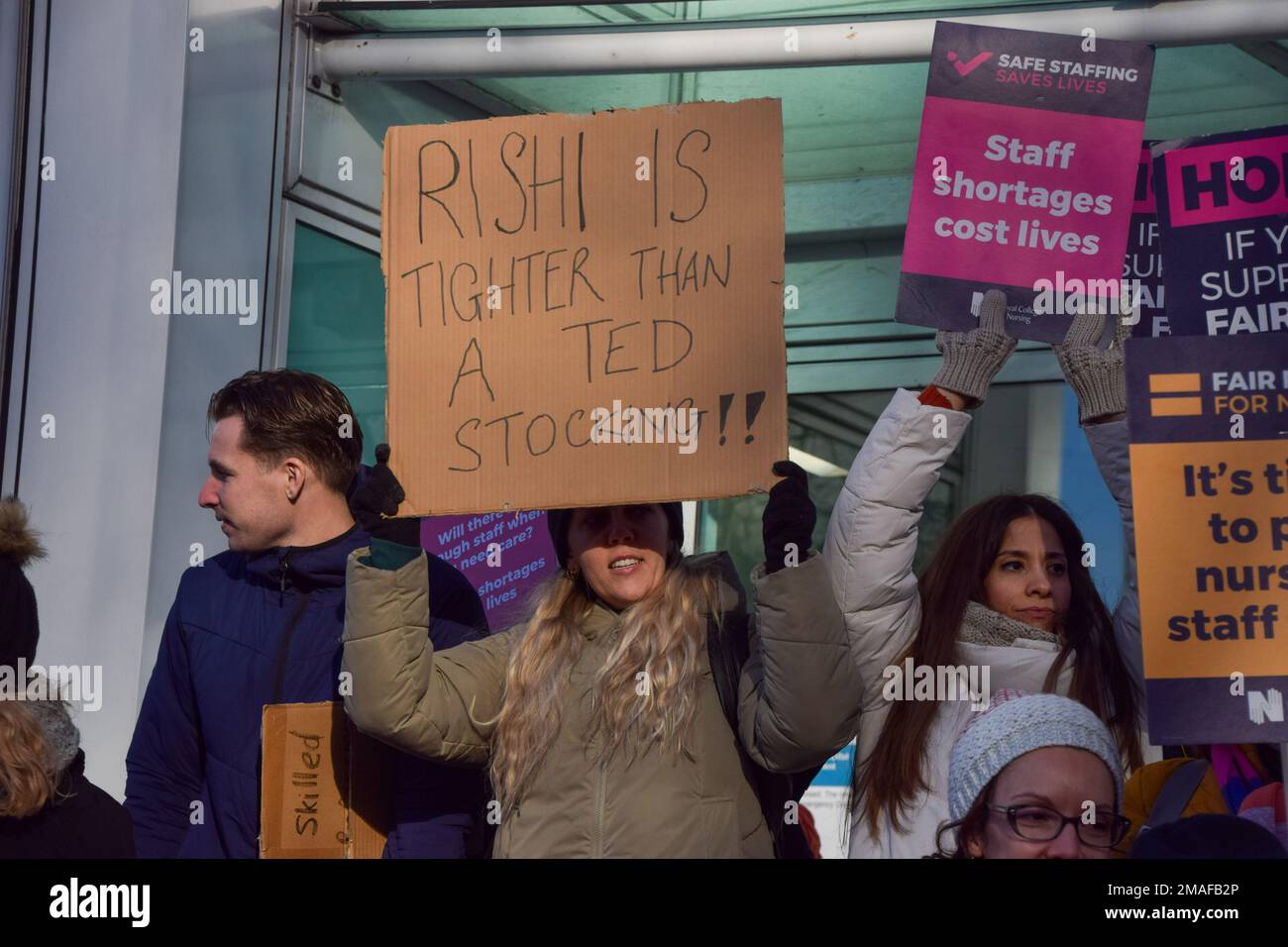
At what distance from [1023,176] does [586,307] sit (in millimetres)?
968

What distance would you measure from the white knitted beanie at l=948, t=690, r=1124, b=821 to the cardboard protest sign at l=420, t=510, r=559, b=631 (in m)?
3.09

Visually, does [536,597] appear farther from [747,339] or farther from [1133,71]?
[1133,71]

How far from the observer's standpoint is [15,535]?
3.46 metres

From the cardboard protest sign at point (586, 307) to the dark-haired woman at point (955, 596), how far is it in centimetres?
28

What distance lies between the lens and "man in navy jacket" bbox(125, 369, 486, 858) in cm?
349

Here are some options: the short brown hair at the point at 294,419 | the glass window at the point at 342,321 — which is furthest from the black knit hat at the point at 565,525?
the glass window at the point at 342,321

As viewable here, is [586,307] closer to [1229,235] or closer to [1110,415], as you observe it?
[1110,415]

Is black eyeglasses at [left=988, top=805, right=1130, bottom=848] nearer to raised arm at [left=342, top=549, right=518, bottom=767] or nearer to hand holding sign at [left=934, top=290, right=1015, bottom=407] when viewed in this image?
hand holding sign at [left=934, top=290, right=1015, bottom=407]

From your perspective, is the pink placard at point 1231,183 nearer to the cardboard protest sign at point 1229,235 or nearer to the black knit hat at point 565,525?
the cardboard protest sign at point 1229,235

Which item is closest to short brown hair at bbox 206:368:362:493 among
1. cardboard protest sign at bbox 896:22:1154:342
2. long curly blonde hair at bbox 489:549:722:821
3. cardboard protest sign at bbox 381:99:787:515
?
cardboard protest sign at bbox 381:99:787:515

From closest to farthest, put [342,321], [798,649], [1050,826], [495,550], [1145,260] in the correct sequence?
[1050,826] → [798,649] → [1145,260] → [495,550] → [342,321]

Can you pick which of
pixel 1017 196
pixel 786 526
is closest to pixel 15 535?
pixel 786 526
